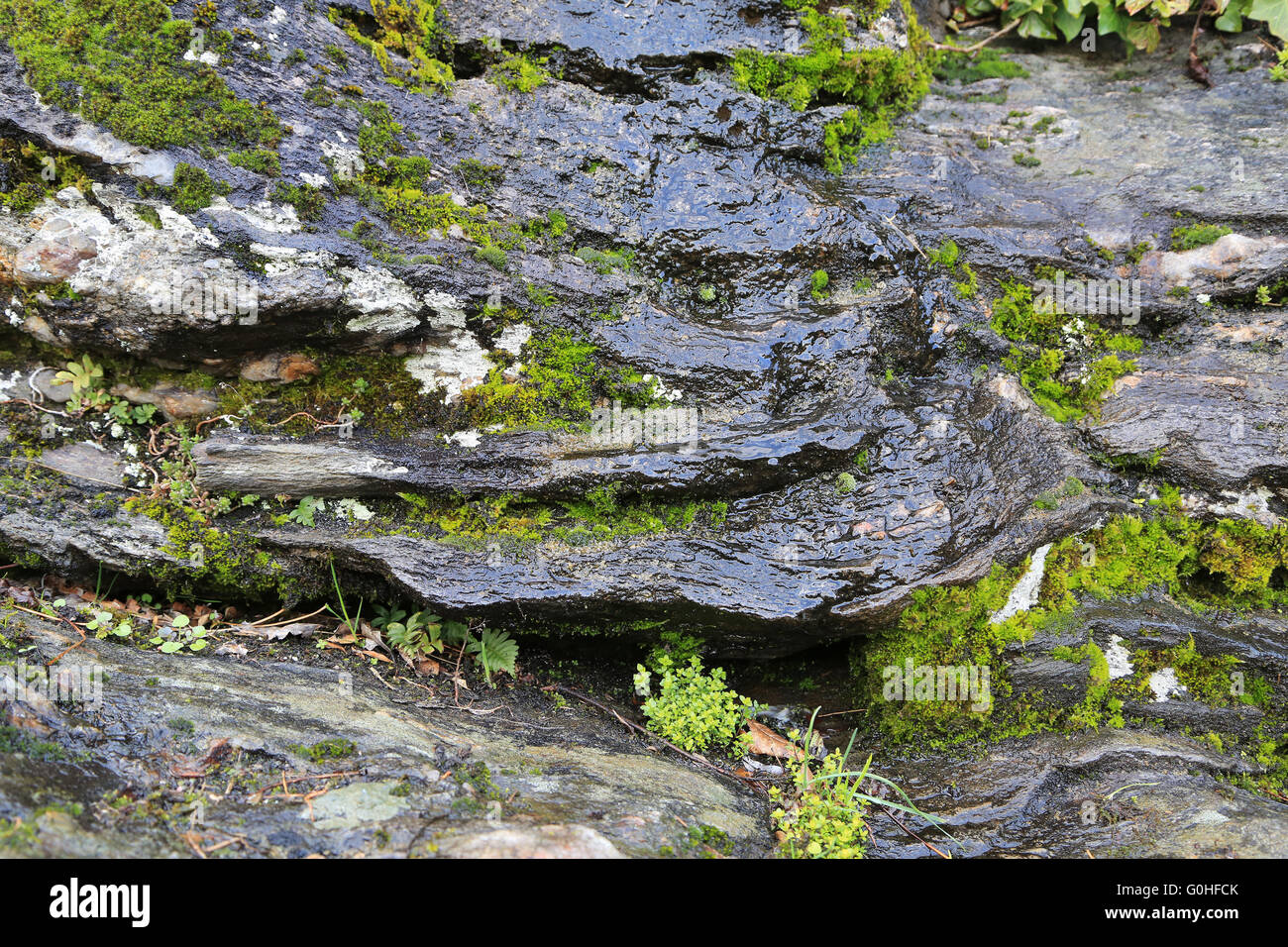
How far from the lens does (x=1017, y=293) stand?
589cm

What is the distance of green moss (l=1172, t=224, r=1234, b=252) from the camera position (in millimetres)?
5734

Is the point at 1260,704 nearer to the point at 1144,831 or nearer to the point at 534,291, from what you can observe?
the point at 1144,831

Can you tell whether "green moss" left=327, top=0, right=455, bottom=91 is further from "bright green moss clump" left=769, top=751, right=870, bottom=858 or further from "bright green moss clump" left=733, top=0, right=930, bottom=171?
"bright green moss clump" left=769, top=751, right=870, bottom=858

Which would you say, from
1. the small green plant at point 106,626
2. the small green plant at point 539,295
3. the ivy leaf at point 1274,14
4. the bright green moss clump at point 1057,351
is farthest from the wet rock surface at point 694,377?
the ivy leaf at point 1274,14

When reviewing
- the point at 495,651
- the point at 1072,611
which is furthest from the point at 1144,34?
the point at 495,651

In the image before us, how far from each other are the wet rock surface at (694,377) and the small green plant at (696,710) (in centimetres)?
34

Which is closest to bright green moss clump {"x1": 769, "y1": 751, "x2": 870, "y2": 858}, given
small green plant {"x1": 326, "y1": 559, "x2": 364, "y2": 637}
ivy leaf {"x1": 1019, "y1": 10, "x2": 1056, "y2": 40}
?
small green plant {"x1": 326, "y1": 559, "x2": 364, "y2": 637}

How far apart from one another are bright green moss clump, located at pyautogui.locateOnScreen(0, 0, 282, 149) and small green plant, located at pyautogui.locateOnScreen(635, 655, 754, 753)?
484 centimetres

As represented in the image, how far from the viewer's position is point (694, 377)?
5.45 m

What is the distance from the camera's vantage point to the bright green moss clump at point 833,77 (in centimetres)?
607

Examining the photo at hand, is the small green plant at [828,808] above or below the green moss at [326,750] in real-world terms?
below

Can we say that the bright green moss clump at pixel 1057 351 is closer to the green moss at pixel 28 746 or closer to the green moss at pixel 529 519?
the green moss at pixel 529 519

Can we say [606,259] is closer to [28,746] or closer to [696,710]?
[696,710]

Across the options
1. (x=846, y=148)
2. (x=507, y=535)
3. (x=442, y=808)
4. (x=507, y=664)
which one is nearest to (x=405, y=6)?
(x=846, y=148)
